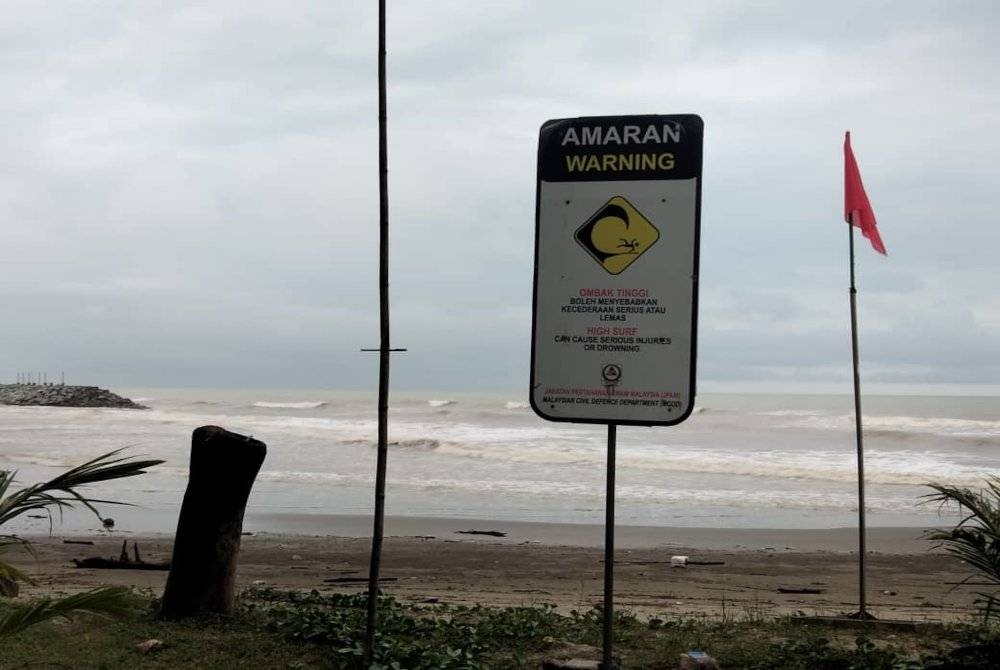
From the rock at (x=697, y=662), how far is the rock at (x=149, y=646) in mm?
3111

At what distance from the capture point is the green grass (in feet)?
18.1

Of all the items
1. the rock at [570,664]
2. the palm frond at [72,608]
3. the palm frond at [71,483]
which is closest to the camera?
the palm frond at [72,608]

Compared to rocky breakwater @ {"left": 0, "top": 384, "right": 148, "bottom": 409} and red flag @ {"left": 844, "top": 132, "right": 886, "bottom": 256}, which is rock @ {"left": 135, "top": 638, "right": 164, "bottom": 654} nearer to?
red flag @ {"left": 844, "top": 132, "right": 886, "bottom": 256}

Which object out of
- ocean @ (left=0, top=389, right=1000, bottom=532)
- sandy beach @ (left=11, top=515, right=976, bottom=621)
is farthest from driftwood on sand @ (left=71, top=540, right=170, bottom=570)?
ocean @ (left=0, top=389, right=1000, bottom=532)

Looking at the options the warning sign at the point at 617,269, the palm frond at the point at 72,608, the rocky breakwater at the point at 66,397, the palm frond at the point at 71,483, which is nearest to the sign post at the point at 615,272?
the warning sign at the point at 617,269

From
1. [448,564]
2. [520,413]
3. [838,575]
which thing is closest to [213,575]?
[448,564]

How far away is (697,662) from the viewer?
5414 mm

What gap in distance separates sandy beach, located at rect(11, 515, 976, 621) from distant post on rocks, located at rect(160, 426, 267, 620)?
2.47m

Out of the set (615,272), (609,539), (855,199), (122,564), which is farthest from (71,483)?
(122,564)

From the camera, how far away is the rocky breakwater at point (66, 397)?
74500 mm

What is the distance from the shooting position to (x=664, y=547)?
557 inches

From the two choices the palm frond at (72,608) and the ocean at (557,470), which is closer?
the palm frond at (72,608)

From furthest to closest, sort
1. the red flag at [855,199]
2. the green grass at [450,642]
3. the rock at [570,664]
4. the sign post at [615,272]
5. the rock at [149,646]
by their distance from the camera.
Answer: the red flag at [855,199] < the rock at [149,646] < the green grass at [450,642] < the rock at [570,664] < the sign post at [615,272]

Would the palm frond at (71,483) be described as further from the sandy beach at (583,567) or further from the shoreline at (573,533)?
the shoreline at (573,533)
